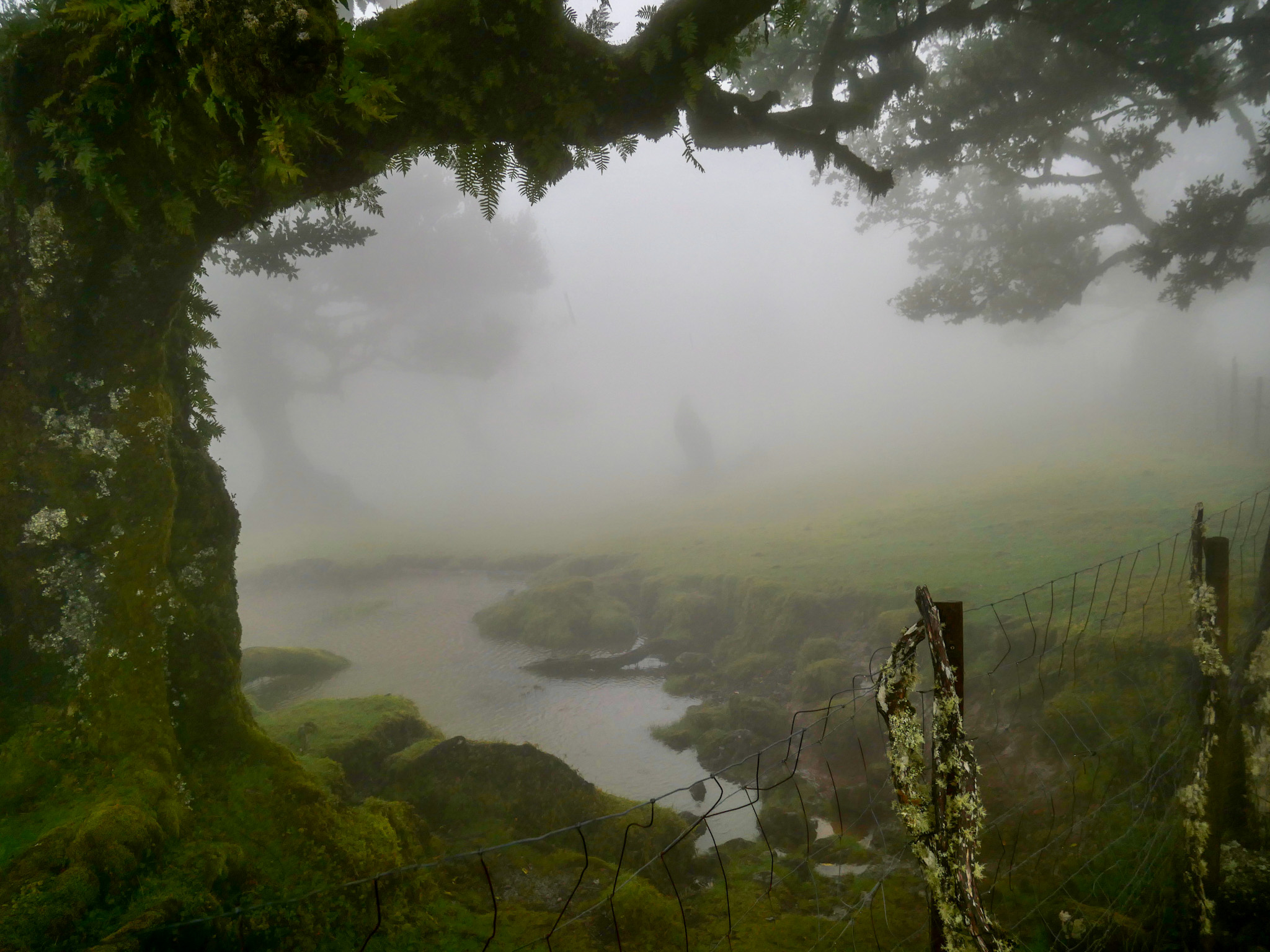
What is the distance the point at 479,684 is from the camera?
13516 millimetres

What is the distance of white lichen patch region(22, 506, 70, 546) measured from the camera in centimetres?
380

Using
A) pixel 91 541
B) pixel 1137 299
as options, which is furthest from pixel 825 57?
pixel 1137 299

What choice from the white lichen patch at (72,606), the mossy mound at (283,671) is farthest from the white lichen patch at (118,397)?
the mossy mound at (283,671)

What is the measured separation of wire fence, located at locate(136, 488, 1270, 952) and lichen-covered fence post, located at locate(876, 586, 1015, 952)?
0.44m

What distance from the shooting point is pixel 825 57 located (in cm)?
870

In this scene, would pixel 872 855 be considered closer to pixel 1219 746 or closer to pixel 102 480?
pixel 1219 746

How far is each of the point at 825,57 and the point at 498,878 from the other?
405 inches

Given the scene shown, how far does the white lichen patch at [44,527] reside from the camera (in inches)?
150

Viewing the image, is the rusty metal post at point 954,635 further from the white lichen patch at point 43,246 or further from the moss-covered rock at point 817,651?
the moss-covered rock at point 817,651

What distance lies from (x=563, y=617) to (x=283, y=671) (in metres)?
6.29

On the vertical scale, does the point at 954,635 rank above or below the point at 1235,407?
below

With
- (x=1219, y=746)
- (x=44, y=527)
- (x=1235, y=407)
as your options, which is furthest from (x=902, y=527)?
(x=1235, y=407)

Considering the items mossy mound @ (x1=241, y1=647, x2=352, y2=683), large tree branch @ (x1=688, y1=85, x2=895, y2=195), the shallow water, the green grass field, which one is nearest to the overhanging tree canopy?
large tree branch @ (x1=688, y1=85, x2=895, y2=195)

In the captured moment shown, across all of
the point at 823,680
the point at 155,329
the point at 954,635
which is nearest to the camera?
the point at 954,635
